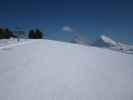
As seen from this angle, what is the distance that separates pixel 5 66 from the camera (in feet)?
8.18

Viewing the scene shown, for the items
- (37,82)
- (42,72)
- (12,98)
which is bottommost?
(12,98)

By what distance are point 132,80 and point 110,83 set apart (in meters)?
0.44

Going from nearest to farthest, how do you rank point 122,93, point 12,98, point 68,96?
point 12,98 → point 68,96 → point 122,93

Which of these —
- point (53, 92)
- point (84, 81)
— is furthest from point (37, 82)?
point (84, 81)

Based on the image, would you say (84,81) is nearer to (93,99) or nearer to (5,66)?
(93,99)

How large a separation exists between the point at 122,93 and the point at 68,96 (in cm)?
69

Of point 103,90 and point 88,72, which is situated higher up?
point 88,72

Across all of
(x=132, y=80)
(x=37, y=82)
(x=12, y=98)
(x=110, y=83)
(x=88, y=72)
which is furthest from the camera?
(x=88, y=72)

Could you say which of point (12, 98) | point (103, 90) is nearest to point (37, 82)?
point (12, 98)

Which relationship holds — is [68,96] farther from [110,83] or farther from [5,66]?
[5,66]

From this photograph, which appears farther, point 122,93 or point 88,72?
point 88,72

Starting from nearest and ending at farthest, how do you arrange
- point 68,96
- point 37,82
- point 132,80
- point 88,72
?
point 68,96 → point 37,82 → point 132,80 → point 88,72

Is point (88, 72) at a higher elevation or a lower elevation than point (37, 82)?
higher

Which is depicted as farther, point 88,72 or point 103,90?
point 88,72
